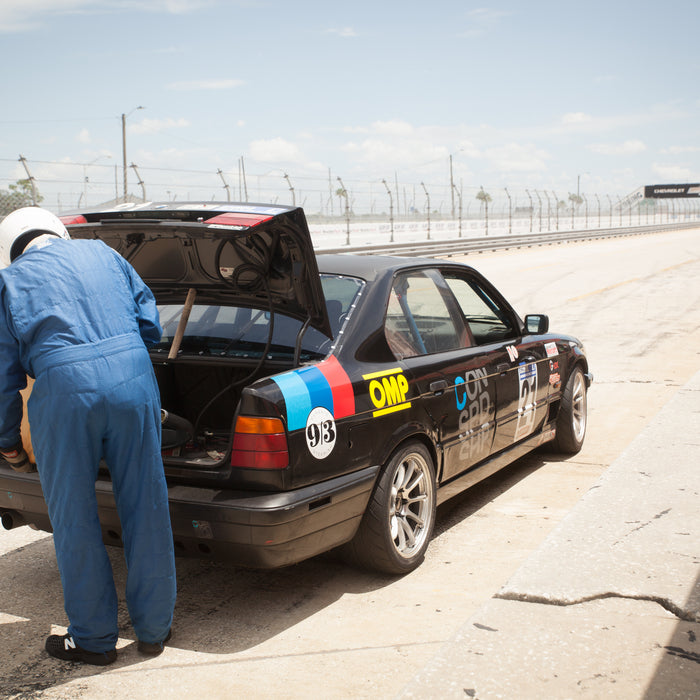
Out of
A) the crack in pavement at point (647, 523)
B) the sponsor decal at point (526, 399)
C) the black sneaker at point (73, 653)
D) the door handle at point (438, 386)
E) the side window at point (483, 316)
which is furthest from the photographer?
the sponsor decal at point (526, 399)

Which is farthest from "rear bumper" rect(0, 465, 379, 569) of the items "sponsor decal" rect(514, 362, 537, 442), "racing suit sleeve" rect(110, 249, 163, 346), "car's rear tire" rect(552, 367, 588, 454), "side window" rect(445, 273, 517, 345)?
"car's rear tire" rect(552, 367, 588, 454)

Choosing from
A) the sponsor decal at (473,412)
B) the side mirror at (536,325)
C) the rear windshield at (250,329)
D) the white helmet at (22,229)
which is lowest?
the sponsor decal at (473,412)

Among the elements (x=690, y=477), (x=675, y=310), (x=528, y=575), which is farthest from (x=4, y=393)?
(x=675, y=310)

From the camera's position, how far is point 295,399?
3473 millimetres

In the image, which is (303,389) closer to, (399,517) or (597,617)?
(399,517)

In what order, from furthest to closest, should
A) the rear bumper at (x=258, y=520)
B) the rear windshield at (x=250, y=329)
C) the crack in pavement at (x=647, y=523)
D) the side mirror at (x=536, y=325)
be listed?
the side mirror at (x=536, y=325), the crack in pavement at (x=647, y=523), the rear windshield at (x=250, y=329), the rear bumper at (x=258, y=520)

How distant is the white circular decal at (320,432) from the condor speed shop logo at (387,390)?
0.29 metres

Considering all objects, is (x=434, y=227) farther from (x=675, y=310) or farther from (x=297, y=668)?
(x=297, y=668)

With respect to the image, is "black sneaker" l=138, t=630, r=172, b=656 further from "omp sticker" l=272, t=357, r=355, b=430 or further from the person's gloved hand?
"omp sticker" l=272, t=357, r=355, b=430

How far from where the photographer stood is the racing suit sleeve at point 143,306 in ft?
10.9

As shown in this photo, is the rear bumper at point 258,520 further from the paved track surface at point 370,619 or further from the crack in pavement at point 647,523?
the crack in pavement at point 647,523

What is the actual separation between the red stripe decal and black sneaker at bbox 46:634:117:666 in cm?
128

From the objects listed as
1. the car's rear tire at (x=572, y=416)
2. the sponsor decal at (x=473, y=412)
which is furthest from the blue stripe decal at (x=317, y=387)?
the car's rear tire at (x=572, y=416)

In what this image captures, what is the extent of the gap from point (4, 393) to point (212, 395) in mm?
1610
